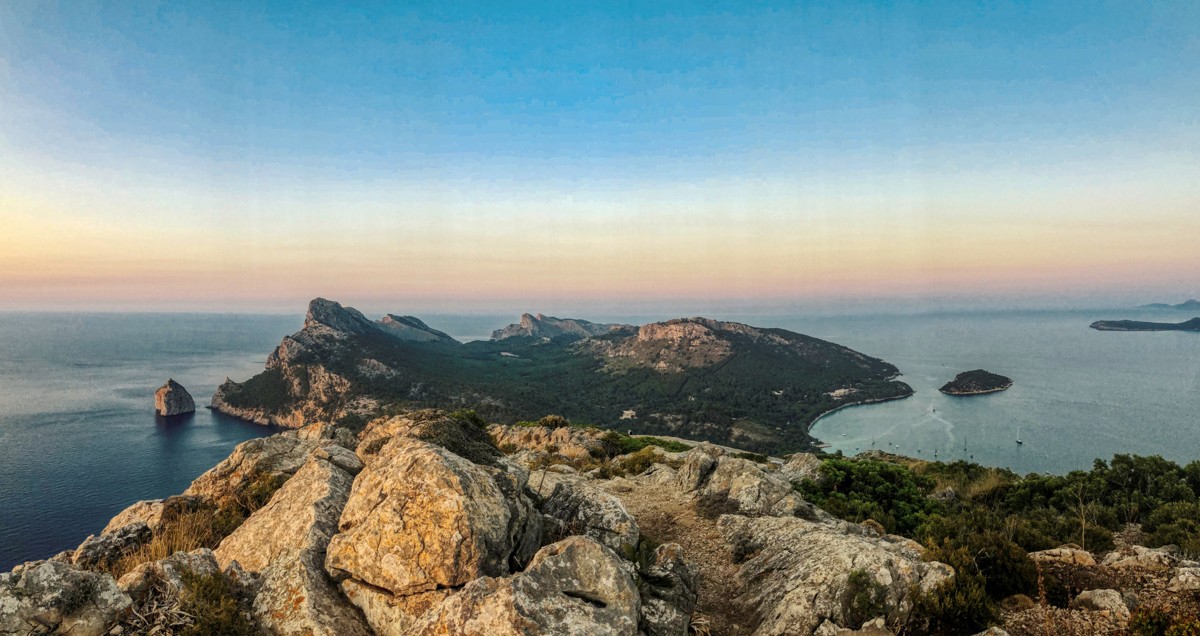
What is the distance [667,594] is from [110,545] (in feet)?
34.0

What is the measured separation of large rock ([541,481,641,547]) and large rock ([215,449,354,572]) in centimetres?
374

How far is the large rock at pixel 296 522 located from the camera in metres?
7.51

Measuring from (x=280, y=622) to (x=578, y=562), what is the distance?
384 cm

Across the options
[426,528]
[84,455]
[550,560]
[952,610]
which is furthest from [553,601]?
[84,455]

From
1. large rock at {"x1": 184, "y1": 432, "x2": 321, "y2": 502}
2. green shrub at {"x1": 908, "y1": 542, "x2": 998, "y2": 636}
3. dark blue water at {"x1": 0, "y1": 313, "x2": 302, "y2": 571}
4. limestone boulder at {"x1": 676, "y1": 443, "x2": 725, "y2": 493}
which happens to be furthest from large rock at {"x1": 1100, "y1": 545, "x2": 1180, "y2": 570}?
dark blue water at {"x1": 0, "y1": 313, "x2": 302, "y2": 571}

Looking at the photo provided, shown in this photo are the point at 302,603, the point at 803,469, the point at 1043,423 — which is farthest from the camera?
the point at 1043,423

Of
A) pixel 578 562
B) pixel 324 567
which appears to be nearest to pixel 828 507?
pixel 578 562

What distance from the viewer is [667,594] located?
726 cm

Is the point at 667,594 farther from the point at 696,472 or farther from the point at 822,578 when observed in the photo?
the point at 696,472

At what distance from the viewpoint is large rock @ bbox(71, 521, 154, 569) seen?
345 inches

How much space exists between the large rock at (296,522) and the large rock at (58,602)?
80.1 inches

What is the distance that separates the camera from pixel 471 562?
645cm

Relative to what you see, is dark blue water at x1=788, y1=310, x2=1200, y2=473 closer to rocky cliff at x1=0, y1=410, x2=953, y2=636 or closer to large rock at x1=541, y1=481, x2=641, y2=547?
rocky cliff at x1=0, y1=410, x2=953, y2=636

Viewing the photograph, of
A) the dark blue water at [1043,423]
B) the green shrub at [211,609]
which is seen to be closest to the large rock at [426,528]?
the green shrub at [211,609]
